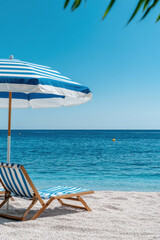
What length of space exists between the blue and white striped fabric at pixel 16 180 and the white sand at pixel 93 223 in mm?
375

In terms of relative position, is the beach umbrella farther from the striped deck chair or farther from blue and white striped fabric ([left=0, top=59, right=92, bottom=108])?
the striped deck chair

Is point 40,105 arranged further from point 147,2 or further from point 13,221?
point 147,2

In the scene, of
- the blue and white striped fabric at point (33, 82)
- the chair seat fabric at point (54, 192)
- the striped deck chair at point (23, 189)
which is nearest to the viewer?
the blue and white striped fabric at point (33, 82)

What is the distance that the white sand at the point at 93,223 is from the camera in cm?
331

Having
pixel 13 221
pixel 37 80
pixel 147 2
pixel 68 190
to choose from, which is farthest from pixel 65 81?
pixel 147 2

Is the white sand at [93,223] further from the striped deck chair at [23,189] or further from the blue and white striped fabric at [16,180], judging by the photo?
the blue and white striped fabric at [16,180]

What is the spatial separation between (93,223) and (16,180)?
44.6 inches

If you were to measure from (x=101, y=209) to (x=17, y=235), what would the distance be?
1710 mm

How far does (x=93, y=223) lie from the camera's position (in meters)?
3.80

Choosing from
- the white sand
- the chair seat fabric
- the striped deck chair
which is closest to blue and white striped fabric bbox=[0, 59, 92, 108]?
the striped deck chair

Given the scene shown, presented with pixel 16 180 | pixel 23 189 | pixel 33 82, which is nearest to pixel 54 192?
pixel 23 189


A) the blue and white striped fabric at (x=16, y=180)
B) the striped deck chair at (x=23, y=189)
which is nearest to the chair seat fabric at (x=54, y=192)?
the striped deck chair at (x=23, y=189)

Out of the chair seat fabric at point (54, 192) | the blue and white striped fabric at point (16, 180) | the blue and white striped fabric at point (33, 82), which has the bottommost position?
the chair seat fabric at point (54, 192)

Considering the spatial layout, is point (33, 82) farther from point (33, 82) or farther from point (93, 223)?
point (93, 223)
